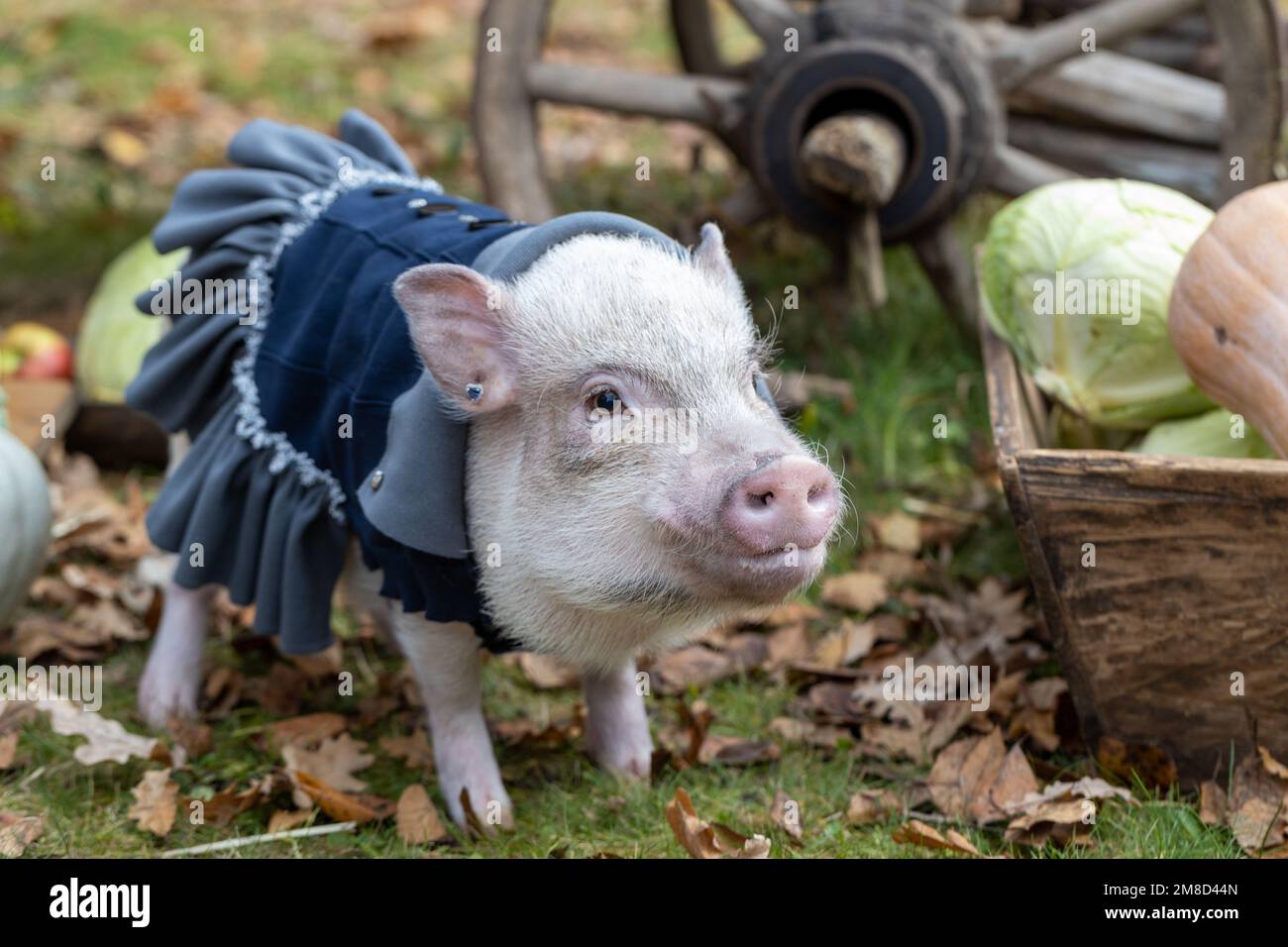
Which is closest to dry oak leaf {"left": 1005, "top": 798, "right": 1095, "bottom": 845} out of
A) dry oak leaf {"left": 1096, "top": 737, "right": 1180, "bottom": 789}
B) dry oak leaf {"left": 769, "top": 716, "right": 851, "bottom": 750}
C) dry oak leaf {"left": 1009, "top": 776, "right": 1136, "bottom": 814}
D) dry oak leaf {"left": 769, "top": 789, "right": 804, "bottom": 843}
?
dry oak leaf {"left": 1009, "top": 776, "right": 1136, "bottom": 814}

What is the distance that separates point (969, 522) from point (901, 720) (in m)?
0.89

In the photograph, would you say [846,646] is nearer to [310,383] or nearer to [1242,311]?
[1242,311]

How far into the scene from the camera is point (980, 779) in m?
2.64

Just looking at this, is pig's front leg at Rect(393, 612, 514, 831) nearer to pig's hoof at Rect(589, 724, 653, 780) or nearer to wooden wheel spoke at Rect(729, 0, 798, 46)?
pig's hoof at Rect(589, 724, 653, 780)

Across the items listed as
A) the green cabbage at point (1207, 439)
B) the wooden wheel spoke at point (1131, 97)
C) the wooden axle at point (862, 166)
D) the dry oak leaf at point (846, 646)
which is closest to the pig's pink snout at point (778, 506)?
the green cabbage at point (1207, 439)

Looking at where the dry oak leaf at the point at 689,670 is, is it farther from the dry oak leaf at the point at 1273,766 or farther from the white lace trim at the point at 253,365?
the dry oak leaf at the point at 1273,766

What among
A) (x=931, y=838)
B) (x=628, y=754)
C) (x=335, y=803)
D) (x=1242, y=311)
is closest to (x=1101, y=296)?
(x=1242, y=311)

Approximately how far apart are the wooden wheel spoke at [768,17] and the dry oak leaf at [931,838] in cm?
230

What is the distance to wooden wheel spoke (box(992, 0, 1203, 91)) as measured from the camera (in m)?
3.84

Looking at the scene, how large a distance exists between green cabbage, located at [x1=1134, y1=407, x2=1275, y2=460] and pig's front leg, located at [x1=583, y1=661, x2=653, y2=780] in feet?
3.67

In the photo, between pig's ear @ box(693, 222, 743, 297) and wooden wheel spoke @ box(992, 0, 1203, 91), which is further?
wooden wheel spoke @ box(992, 0, 1203, 91)

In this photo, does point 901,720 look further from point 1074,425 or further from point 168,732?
point 168,732

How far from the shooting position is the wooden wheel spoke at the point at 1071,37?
384cm
